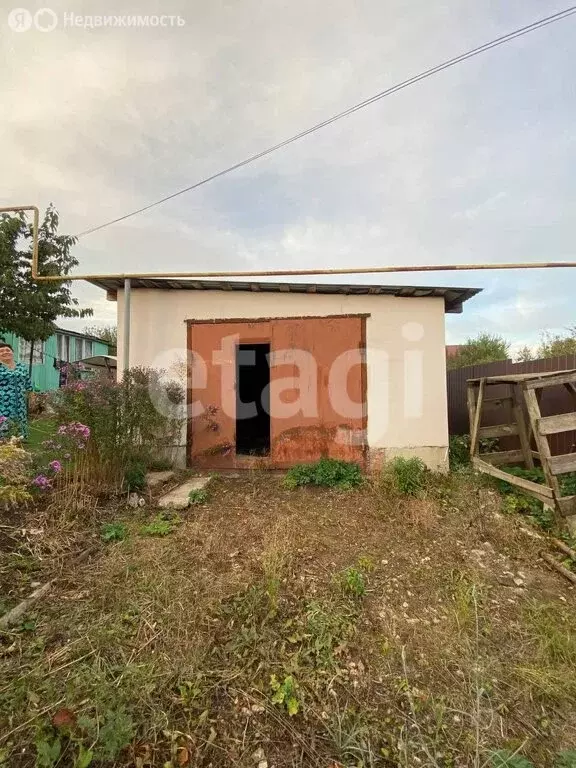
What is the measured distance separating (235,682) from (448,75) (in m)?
7.45

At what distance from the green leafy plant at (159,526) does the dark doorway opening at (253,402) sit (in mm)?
2563

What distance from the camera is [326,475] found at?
18.5 ft

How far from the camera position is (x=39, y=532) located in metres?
3.57

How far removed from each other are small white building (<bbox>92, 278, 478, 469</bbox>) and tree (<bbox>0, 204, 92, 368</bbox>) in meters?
6.34

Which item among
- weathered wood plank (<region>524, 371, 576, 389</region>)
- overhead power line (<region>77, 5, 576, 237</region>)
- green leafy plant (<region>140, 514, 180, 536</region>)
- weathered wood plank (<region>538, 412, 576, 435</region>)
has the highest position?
overhead power line (<region>77, 5, 576, 237</region>)

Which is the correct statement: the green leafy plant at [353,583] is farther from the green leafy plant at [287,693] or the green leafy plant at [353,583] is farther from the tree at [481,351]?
the tree at [481,351]

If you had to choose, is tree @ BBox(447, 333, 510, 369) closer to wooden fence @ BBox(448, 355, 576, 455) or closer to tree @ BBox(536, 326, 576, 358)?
tree @ BBox(536, 326, 576, 358)

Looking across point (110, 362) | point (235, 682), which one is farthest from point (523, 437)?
point (110, 362)

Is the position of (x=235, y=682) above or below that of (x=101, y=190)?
below

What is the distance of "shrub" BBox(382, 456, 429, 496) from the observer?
5148mm

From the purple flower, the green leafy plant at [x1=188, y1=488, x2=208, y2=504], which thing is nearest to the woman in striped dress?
the purple flower

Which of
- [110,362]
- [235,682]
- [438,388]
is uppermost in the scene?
[110,362]

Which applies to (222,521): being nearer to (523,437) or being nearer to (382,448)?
(382,448)

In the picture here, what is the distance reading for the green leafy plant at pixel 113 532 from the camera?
12.3 ft
